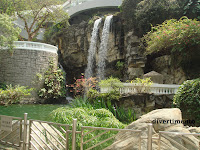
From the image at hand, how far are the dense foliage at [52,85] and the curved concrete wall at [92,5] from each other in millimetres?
12423

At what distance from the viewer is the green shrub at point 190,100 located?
5.48 m

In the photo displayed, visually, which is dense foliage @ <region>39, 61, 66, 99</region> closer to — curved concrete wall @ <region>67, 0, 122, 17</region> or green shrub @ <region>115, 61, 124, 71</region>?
green shrub @ <region>115, 61, 124, 71</region>

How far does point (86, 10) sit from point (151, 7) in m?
14.0

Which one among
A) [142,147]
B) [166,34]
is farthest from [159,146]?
[166,34]

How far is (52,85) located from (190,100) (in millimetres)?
12581

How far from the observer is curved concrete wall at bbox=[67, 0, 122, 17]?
2523cm

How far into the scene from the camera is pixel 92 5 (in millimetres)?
26125

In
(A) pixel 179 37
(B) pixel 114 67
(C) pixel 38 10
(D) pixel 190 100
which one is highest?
(C) pixel 38 10

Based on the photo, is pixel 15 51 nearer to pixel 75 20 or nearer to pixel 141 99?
pixel 141 99

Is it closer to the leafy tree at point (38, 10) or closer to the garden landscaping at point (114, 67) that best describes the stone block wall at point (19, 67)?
the garden landscaping at point (114, 67)

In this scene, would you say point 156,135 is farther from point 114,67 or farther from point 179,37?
point 114,67

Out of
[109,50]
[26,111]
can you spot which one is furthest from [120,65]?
[26,111]

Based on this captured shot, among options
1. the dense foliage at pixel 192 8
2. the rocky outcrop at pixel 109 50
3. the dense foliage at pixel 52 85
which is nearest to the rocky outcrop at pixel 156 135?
the rocky outcrop at pixel 109 50

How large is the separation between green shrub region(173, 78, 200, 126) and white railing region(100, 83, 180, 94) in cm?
315
